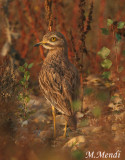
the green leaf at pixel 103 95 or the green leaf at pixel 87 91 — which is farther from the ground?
the green leaf at pixel 87 91

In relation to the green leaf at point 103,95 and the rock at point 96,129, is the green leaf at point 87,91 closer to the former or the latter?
the green leaf at point 103,95

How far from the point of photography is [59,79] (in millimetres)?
3891

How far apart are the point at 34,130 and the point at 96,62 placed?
2202 millimetres

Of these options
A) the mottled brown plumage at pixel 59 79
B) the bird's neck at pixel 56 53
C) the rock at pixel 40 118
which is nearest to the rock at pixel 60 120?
the rock at pixel 40 118

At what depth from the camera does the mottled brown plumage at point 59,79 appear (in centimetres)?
380

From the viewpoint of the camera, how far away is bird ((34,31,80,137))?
380cm

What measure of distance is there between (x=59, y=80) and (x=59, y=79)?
0.01 metres

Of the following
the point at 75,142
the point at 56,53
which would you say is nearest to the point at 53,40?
the point at 56,53

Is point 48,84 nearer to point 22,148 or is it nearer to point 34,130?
point 34,130

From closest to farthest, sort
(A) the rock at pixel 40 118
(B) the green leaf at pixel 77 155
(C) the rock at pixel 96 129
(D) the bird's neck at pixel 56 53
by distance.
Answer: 1. (B) the green leaf at pixel 77 155
2. (C) the rock at pixel 96 129
3. (D) the bird's neck at pixel 56 53
4. (A) the rock at pixel 40 118

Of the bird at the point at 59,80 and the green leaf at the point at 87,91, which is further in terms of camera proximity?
the green leaf at the point at 87,91

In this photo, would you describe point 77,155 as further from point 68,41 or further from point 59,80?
point 68,41

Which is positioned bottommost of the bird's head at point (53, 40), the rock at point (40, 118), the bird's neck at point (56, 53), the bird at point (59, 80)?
the rock at point (40, 118)

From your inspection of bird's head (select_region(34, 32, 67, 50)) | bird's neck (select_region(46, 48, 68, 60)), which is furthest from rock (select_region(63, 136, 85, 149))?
bird's head (select_region(34, 32, 67, 50))
